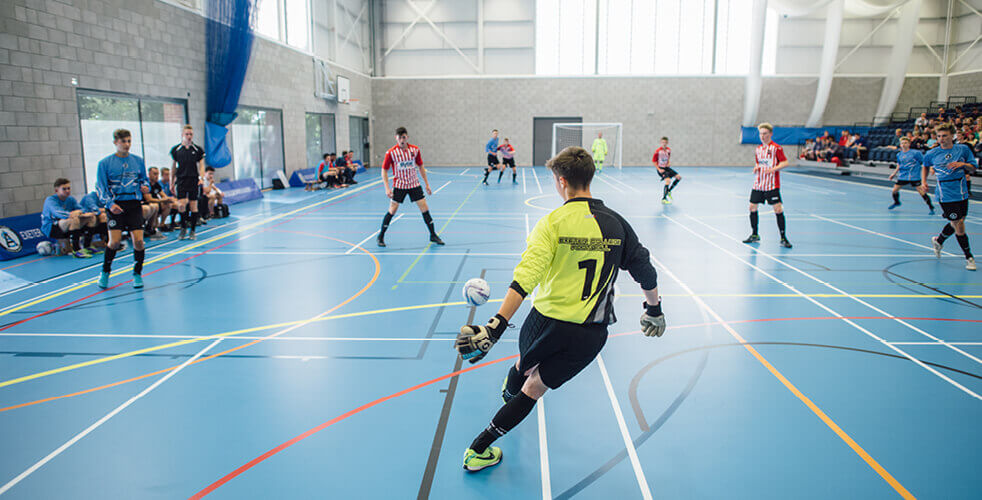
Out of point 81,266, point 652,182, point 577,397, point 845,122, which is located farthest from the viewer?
point 845,122

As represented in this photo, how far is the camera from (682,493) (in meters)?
3.22

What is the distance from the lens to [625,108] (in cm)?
3269

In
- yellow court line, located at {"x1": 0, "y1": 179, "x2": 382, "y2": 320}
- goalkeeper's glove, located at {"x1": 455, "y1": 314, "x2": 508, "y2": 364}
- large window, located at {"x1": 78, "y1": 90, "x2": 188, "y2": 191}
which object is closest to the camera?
goalkeeper's glove, located at {"x1": 455, "y1": 314, "x2": 508, "y2": 364}

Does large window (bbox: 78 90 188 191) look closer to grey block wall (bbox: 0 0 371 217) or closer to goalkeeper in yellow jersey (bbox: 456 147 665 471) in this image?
grey block wall (bbox: 0 0 371 217)

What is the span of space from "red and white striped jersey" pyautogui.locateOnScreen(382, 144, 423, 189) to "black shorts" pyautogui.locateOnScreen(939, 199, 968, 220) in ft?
26.8

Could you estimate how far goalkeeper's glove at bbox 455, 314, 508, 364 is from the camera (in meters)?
2.71

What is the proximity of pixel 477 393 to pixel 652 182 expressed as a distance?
20155 millimetres

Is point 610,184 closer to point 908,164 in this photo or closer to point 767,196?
point 908,164

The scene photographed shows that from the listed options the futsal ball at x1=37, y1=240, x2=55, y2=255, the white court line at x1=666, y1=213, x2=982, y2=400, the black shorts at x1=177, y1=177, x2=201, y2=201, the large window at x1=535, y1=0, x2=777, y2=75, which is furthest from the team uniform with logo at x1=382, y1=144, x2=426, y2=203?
the large window at x1=535, y1=0, x2=777, y2=75

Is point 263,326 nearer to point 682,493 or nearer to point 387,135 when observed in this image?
point 682,493

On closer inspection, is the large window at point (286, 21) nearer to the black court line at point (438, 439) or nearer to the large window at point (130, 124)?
the large window at point (130, 124)

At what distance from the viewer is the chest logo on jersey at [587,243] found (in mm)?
2885

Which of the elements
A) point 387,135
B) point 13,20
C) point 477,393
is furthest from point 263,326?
point 387,135

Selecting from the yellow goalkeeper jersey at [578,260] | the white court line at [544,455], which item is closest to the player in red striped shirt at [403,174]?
the white court line at [544,455]
